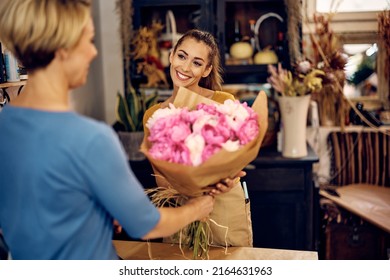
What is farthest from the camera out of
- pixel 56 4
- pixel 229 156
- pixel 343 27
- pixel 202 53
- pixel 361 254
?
pixel 343 27

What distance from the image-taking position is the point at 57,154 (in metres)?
0.85

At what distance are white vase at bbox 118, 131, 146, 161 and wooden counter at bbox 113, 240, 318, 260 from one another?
1119mm

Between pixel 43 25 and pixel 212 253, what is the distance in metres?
0.74

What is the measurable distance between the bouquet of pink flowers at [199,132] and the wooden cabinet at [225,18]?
156 centimetres

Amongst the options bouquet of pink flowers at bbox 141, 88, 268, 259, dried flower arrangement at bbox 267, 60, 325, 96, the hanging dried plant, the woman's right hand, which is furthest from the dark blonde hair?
the hanging dried plant

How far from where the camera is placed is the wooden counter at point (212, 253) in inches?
51.7

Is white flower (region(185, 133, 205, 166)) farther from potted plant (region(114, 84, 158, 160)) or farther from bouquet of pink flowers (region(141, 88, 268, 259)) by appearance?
potted plant (region(114, 84, 158, 160))

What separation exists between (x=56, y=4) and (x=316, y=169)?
2.14 m

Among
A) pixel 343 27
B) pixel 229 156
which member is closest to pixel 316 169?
pixel 343 27

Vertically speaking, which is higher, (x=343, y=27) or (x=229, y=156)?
(x=343, y=27)

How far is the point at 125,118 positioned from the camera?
8.16ft

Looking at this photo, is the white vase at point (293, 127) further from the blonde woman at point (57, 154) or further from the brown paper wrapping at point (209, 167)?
the blonde woman at point (57, 154)
